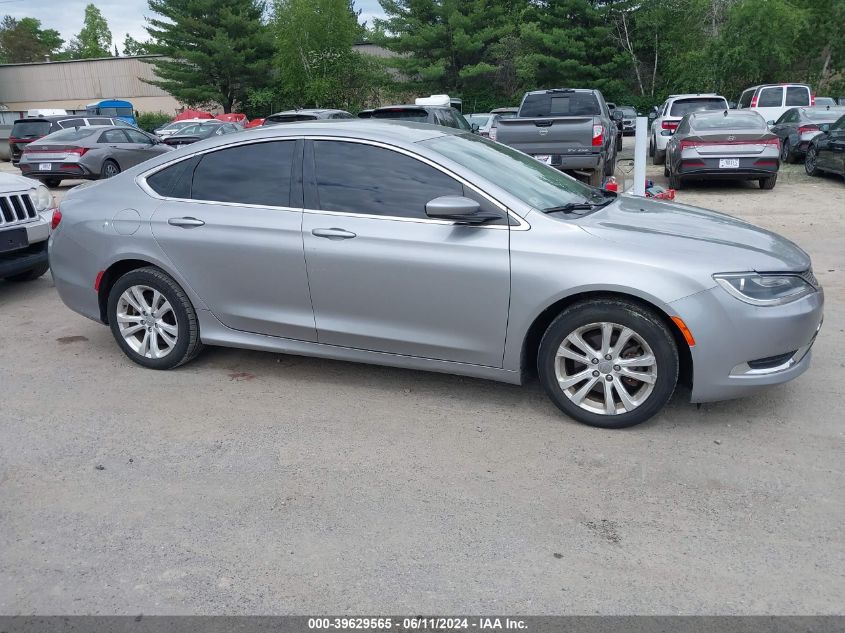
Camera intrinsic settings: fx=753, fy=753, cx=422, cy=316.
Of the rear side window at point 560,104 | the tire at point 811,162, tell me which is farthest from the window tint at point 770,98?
the rear side window at point 560,104

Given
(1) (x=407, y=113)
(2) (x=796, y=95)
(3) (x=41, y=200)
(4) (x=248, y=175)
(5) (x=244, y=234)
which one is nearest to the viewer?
(5) (x=244, y=234)

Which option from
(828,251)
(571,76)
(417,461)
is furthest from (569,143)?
(571,76)

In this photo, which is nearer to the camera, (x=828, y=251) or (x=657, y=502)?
(x=657, y=502)

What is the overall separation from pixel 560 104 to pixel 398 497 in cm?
1224

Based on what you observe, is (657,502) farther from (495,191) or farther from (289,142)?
(289,142)

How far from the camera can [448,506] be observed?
11.3 ft

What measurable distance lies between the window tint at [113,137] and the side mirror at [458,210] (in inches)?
625

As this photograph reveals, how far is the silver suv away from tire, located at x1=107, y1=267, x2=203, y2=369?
2.49 m

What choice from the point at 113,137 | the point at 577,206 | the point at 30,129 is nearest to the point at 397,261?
the point at 577,206

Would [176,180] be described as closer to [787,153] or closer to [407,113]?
[407,113]

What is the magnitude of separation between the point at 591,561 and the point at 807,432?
1798 mm

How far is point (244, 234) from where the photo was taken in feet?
15.7

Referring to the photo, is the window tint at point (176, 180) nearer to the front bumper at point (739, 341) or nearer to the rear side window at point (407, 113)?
the front bumper at point (739, 341)

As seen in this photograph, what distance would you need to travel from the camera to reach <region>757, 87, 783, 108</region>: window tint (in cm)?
2311
